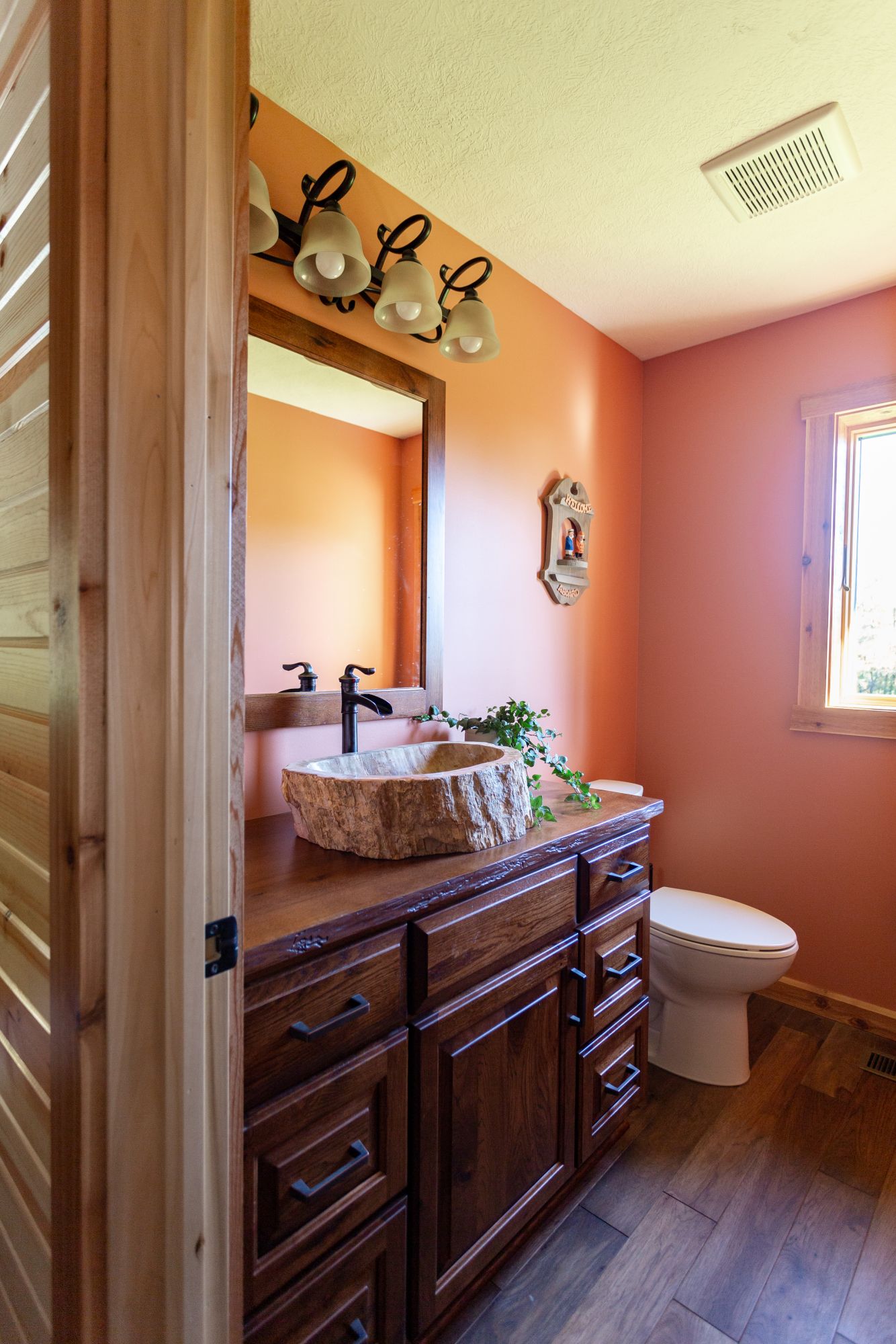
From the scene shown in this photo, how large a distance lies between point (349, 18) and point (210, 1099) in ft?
5.96

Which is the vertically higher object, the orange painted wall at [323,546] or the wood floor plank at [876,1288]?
the orange painted wall at [323,546]

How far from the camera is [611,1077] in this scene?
63.4 inches

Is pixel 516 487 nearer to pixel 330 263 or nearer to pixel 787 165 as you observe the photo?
pixel 330 263

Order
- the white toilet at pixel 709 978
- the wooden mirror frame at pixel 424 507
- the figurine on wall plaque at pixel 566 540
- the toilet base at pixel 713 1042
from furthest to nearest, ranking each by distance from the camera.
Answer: the figurine on wall plaque at pixel 566 540 → the toilet base at pixel 713 1042 → the white toilet at pixel 709 978 → the wooden mirror frame at pixel 424 507

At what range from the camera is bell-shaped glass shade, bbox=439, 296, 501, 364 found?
1.70 meters

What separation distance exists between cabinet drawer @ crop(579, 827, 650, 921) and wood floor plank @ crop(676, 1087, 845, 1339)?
73cm

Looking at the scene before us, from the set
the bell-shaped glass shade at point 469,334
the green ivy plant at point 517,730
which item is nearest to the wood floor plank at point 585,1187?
the green ivy plant at point 517,730

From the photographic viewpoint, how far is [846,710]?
7.66 ft

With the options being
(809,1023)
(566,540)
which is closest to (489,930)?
(566,540)

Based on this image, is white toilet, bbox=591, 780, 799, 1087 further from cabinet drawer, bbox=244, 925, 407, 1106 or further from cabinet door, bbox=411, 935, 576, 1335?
cabinet drawer, bbox=244, 925, 407, 1106

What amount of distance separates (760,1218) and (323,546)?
6.06 ft

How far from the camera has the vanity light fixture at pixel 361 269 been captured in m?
1.39

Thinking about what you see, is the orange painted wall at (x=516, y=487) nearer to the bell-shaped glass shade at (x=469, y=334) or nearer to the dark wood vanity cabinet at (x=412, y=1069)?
the bell-shaped glass shade at (x=469, y=334)

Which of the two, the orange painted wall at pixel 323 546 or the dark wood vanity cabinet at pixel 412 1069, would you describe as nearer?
the dark wood vanity cabinet at pixel 412 1069
